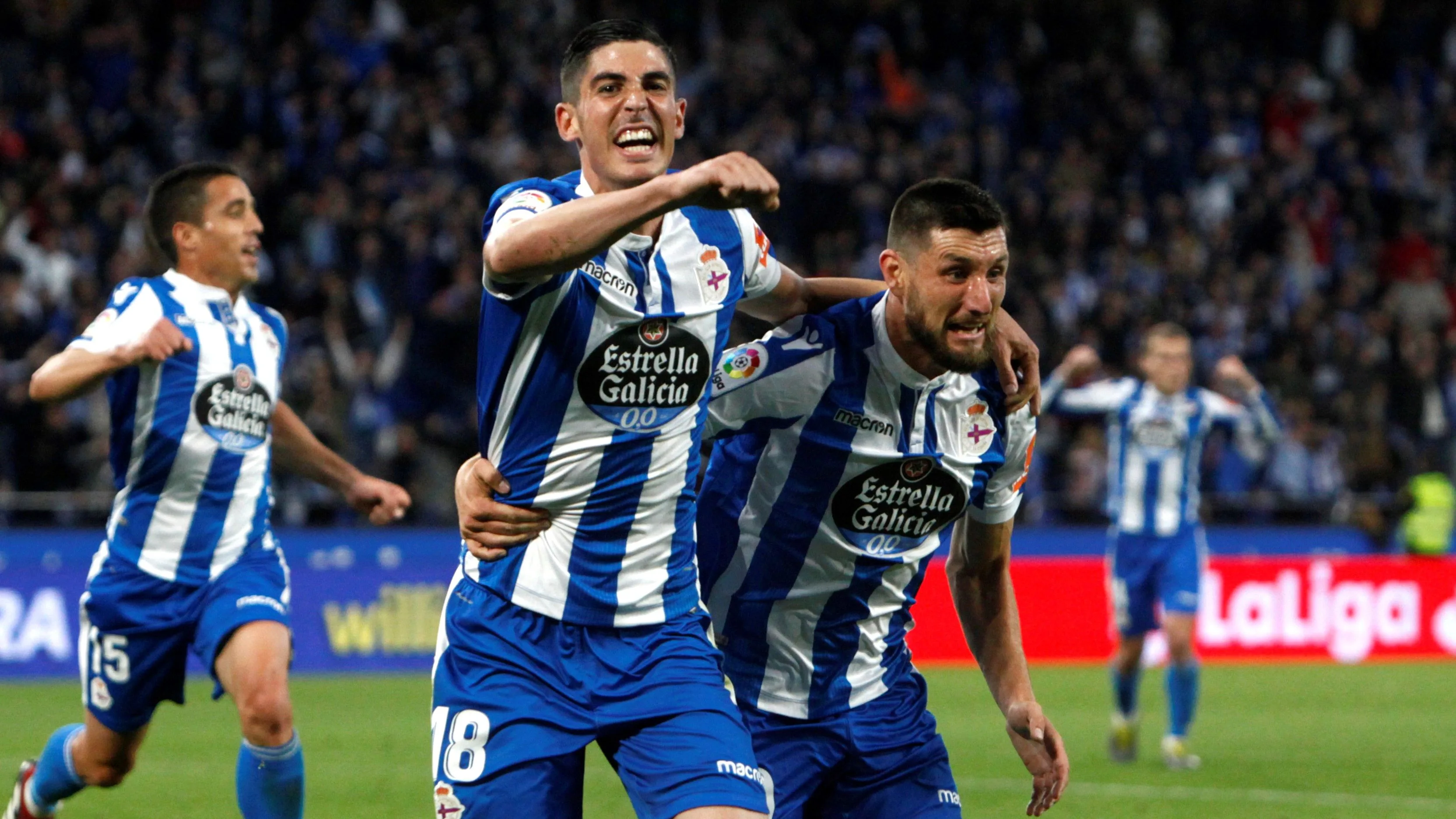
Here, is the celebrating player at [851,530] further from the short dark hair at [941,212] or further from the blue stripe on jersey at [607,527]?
the blue stripe on jersey at [607,527]

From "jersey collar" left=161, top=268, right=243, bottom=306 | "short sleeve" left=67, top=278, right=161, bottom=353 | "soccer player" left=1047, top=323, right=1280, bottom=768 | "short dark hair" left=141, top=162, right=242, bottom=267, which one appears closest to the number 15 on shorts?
"short sleeve" left=67, top=278, right=161, bottom=353

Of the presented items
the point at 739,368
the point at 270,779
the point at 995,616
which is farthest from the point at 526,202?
the point at 270,779

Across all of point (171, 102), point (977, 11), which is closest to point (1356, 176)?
point (977, 11)

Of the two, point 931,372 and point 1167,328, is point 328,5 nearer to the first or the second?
point 1167,328

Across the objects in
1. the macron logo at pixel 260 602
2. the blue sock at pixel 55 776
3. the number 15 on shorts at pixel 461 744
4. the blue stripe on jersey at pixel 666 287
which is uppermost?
the blue stripe on jersey at pixel 666 287

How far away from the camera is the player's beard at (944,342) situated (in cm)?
422

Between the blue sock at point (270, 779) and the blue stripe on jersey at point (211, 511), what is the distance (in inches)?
27.3

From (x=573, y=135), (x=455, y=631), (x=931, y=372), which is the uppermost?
(x=573, y=135)

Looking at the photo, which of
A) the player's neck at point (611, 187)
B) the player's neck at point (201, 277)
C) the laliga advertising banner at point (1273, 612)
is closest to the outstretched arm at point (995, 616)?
the player's neck at point (611, 187)

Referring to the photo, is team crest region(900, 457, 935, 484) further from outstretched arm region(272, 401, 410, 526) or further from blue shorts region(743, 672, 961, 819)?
outstretched arm region(272, 401, 410, 526)

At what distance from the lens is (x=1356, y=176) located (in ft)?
69.8

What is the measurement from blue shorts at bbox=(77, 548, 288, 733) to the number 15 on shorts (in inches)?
98.7

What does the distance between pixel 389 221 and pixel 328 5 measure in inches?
135

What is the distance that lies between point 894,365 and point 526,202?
117 centimetres
